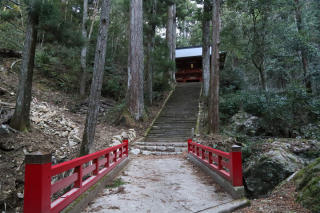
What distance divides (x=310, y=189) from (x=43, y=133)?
7197 mm

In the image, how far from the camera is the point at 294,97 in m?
9.82

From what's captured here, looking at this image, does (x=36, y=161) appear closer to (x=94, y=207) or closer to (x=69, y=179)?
(x=69, y=179)

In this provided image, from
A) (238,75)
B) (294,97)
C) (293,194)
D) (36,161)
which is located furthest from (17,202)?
(238,75)

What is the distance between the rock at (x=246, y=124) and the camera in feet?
31.2

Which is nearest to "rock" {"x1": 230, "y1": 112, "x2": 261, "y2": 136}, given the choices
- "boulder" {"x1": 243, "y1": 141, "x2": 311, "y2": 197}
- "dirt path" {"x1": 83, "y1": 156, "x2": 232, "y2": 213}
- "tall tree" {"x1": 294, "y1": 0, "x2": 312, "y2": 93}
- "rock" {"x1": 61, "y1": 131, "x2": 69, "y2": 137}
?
"tall tree" {"x1": 294, "y1": 0, "x2": 312, "y2": 93}

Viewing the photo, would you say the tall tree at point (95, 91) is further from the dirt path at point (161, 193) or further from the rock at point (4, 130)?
the rock at point (4, 130)

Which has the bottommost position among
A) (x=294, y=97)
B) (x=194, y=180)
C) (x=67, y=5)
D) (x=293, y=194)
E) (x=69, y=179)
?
(x=194, y=180)

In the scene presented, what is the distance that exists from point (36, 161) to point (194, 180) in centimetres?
360

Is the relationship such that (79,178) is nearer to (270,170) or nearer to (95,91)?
(95,91)

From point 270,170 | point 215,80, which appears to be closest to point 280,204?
point 270,170

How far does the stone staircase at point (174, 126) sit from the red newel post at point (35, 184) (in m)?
6.50

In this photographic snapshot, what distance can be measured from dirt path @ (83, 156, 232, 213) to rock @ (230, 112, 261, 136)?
15.7 feet

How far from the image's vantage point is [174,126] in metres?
11.0

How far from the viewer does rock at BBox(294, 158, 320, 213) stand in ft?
8.57
